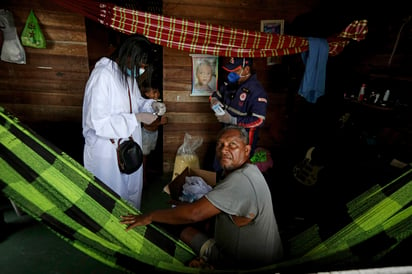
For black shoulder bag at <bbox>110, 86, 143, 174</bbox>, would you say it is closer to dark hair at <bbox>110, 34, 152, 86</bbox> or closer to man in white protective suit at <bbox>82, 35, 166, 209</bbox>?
man in white protective suit at <bbox>82, 35, 166, 209</bbox>

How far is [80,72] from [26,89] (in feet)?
2.21

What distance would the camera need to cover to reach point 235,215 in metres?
1.09

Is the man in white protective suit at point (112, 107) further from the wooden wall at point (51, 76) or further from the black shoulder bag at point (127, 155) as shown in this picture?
the wooden wall at point (51, 76)

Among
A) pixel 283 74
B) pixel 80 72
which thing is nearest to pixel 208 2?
pixel 283 74

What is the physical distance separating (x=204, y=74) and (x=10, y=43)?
2.13 meters

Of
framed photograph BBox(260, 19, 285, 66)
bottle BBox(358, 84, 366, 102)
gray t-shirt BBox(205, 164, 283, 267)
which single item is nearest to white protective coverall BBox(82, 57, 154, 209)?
gray t-shirt BBox(205, 164, 283, 267)

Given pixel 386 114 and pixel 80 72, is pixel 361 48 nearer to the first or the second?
pixel 386 114

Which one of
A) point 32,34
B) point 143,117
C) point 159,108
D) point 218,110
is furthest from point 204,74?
point 32,34

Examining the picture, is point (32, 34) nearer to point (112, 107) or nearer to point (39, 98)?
point (39, 98)

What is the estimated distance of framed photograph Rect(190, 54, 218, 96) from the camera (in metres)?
3.05

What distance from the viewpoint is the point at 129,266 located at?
104 cm

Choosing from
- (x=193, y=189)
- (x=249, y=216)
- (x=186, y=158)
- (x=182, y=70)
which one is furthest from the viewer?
(x=182, y=70)

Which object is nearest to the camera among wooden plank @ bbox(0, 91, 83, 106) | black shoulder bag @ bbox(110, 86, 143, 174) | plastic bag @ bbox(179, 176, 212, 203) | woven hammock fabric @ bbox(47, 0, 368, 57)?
black shoulder bag @ bbox(110, 86, 143, 174)

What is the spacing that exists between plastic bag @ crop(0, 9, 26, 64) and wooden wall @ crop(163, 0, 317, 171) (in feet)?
5.13
